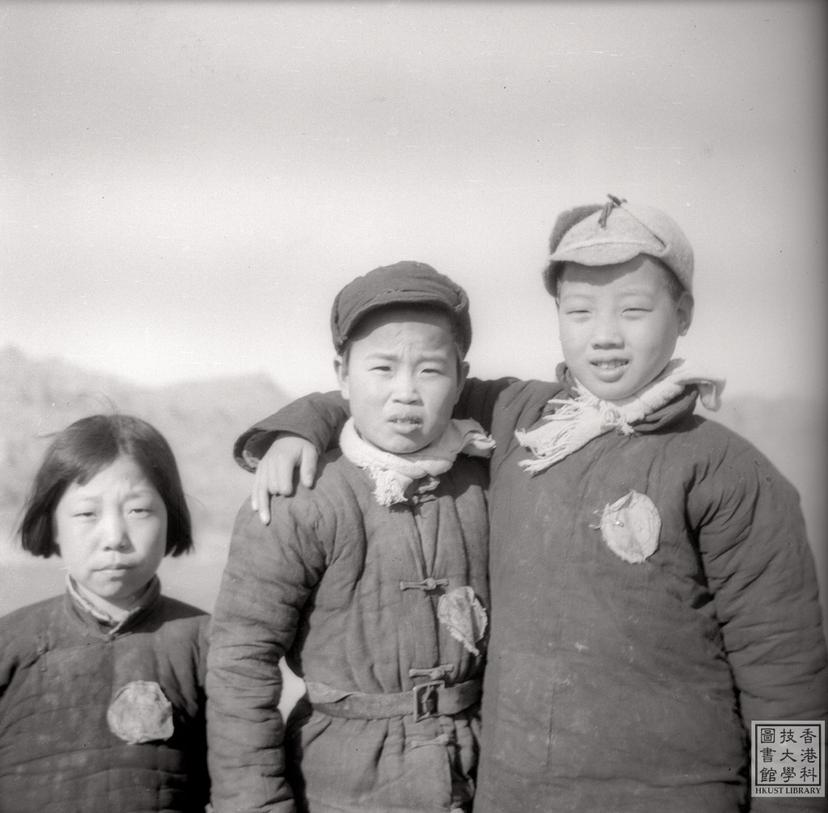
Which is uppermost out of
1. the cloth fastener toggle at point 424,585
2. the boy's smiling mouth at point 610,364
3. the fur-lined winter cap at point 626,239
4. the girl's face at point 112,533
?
the fur-lined winter cap at point 626,239

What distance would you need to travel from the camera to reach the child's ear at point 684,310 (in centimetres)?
255

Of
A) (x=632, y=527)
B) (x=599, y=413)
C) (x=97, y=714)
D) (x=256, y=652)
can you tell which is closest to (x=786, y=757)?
(x=632, y=527)

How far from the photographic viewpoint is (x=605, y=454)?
2477mm

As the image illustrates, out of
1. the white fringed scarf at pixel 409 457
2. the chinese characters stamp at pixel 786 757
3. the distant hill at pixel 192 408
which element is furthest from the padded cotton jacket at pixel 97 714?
the distant hill at pixel 192 408

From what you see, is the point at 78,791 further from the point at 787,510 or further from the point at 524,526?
the point at 787,510

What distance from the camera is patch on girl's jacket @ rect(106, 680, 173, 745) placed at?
2.60 metres

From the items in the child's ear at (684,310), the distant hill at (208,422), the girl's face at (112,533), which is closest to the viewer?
the child's ear at (684,310)

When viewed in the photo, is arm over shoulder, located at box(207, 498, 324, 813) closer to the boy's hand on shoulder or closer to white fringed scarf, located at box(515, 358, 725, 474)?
the boy's hand on shoulder

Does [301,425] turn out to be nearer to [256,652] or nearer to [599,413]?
[256,652]

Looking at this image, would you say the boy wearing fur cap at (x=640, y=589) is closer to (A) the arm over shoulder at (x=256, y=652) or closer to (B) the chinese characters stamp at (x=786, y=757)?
(B) the chinese characters stamp at (x=786, y=757)

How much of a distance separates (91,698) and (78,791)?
9.5 inches

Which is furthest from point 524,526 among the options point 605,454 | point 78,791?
point 78,791

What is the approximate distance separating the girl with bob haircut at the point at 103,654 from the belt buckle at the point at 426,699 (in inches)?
27.2

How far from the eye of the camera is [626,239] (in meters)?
2.47
